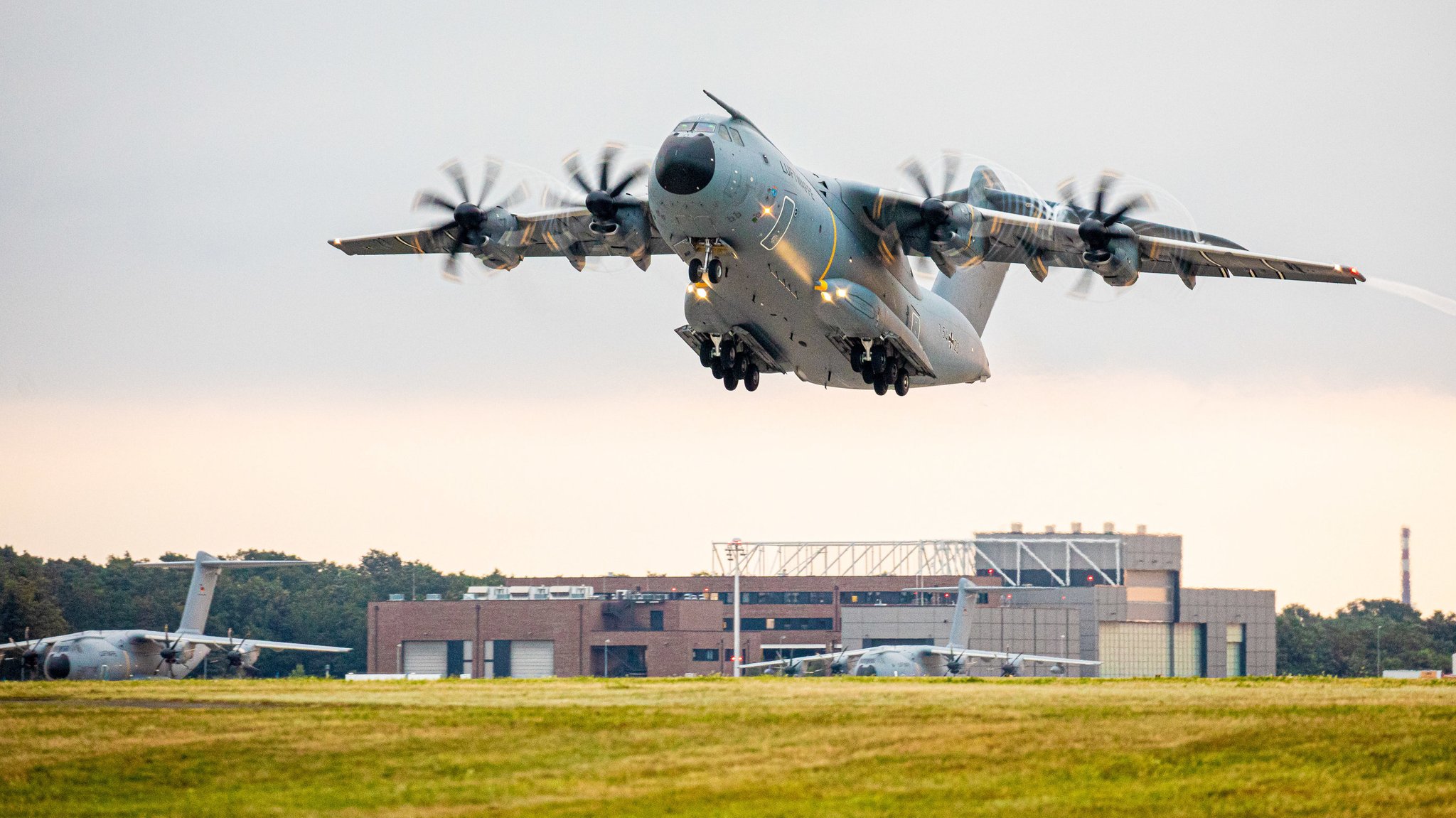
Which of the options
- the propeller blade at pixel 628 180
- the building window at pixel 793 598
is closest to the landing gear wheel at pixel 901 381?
the propeller blade at pixel 628 180

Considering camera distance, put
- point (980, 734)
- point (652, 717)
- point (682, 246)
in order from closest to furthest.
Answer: point (980, 734)
point (652, 717)
point (682, 246)

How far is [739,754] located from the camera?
65.3 ft

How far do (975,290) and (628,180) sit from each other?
11815mm

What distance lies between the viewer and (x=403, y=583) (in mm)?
126625

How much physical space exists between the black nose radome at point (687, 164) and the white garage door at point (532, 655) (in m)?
68.3

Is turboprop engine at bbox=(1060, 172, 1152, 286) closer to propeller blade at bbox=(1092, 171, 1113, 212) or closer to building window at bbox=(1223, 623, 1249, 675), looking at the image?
propeller blade at bbox=(1092, 171, 1113, 212)

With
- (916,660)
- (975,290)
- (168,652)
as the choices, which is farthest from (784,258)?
(916,660)

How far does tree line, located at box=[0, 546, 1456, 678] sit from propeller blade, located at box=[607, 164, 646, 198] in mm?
57362

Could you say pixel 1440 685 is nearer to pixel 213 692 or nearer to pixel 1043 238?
pixel 1043 238

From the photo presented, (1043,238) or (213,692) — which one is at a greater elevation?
(1043,238)

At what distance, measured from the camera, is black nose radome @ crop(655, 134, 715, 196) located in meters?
28.2

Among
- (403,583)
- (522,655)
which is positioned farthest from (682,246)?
(403,583)

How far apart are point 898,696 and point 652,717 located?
450cm

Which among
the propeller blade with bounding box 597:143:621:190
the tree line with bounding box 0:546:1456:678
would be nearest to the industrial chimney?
the tree line with bounding box 0:546:1456:678
